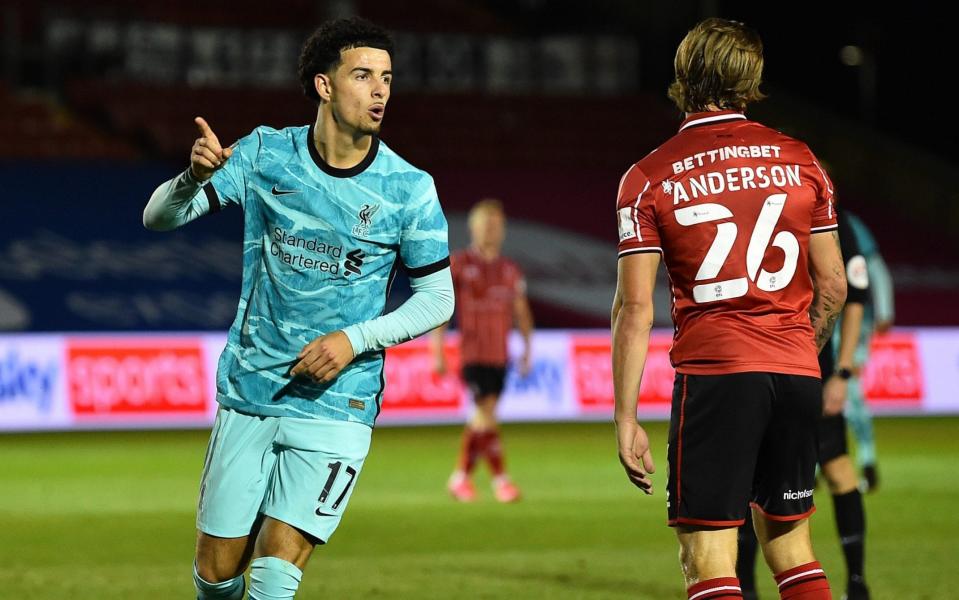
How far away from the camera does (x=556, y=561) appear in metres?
9.57

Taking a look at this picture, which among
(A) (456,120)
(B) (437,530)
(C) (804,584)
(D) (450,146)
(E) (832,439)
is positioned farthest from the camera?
(A) (456,120)

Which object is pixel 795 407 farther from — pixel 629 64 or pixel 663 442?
pixel 629 64

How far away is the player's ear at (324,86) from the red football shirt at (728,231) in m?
1.20

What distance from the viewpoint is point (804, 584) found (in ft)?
17.6

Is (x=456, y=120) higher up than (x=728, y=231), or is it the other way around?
(x=728, y=231)

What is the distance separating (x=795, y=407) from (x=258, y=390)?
1912mm

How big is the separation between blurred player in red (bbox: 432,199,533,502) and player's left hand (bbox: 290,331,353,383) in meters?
7.77

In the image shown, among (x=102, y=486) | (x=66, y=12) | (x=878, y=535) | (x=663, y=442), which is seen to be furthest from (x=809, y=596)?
(x=66, y=12)

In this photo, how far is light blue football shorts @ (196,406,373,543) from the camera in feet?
18.2

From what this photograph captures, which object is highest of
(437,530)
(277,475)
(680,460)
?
(680,460)

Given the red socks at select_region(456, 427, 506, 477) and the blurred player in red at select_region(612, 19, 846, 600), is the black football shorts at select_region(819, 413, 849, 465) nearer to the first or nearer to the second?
the blurred player in red at select_region(612, 19, 846, 600)

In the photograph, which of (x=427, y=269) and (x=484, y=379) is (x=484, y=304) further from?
(x=427, y=269)

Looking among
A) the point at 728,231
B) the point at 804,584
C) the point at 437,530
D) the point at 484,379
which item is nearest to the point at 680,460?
the point at 804,584

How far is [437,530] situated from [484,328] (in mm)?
2817
